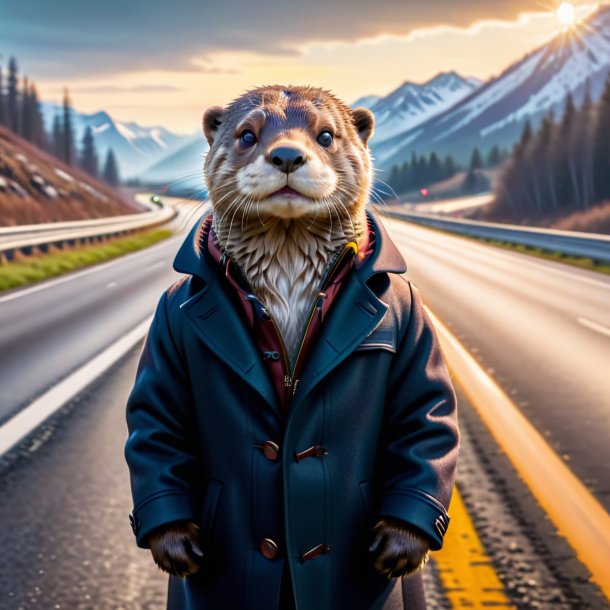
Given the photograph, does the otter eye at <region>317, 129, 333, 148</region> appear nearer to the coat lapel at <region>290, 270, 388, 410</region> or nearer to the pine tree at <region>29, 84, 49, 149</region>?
the coat lapel at <region>290, 270, 388, 410</region>

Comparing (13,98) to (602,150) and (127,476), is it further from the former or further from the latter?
(127,476)

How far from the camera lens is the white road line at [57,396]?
23.4 ft

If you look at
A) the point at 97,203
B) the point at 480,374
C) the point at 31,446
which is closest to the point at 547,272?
the point at 480,374

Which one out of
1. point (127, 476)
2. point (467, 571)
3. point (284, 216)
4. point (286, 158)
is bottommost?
point (127, 476)

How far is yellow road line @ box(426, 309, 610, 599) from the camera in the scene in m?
4.76

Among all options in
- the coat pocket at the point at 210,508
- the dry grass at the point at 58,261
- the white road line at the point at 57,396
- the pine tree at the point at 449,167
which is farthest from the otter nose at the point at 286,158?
the pine tree at the point at 449,167

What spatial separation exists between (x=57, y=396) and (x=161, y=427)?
6.36 metres

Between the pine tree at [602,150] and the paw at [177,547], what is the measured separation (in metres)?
82.4

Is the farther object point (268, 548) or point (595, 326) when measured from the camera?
point (595, 326)

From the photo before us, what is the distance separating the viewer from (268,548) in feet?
7.32

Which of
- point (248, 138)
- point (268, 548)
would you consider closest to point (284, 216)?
point (248, 138)

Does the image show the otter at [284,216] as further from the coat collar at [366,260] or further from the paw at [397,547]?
the paw at [397,547]

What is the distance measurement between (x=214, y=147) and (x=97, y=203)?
6757 cm

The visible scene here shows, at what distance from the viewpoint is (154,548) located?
232cm
